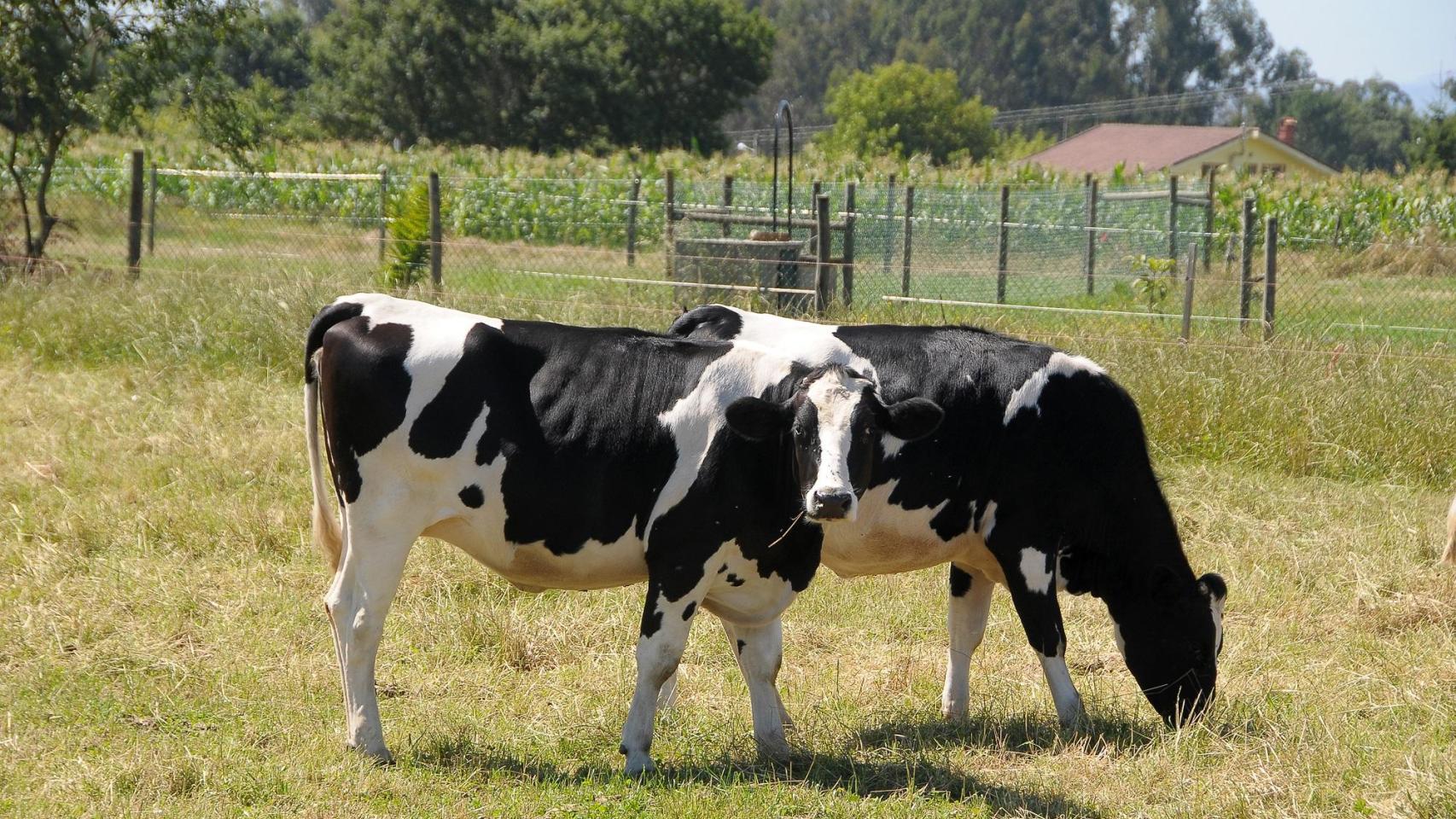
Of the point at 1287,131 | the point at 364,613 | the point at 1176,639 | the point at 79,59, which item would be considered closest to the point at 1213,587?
the point at 1176,639

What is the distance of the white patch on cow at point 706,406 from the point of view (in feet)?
15.7

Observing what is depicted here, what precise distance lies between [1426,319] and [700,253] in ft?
28.0

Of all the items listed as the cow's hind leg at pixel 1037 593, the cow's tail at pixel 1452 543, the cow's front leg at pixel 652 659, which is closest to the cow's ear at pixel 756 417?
the cow's front leg at pixel 652 659

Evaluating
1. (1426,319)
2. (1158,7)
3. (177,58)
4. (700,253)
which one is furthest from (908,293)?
(1158,7)

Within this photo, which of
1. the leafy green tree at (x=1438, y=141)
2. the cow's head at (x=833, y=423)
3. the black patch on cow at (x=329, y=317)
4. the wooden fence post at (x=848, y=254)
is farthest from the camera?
the leafy green tree at (x=1438, y=141)

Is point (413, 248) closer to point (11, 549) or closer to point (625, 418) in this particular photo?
point (11, 549)

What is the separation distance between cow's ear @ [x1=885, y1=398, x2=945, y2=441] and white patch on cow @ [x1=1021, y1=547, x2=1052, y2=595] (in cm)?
96

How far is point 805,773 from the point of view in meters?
4.84

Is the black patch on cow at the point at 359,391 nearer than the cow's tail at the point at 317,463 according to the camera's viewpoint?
Yes

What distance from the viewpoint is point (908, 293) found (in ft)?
56.7

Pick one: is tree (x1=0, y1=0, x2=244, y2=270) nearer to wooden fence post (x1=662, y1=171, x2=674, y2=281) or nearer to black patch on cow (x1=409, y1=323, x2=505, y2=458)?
wooden fence post (x1=662, y1=171, x2=674, y2=281)

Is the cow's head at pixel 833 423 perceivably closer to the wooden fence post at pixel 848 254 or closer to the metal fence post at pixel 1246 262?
the metal fence post at pixel 1246 262

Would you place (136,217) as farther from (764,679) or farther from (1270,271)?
(764,679)

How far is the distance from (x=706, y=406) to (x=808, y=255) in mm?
11079
